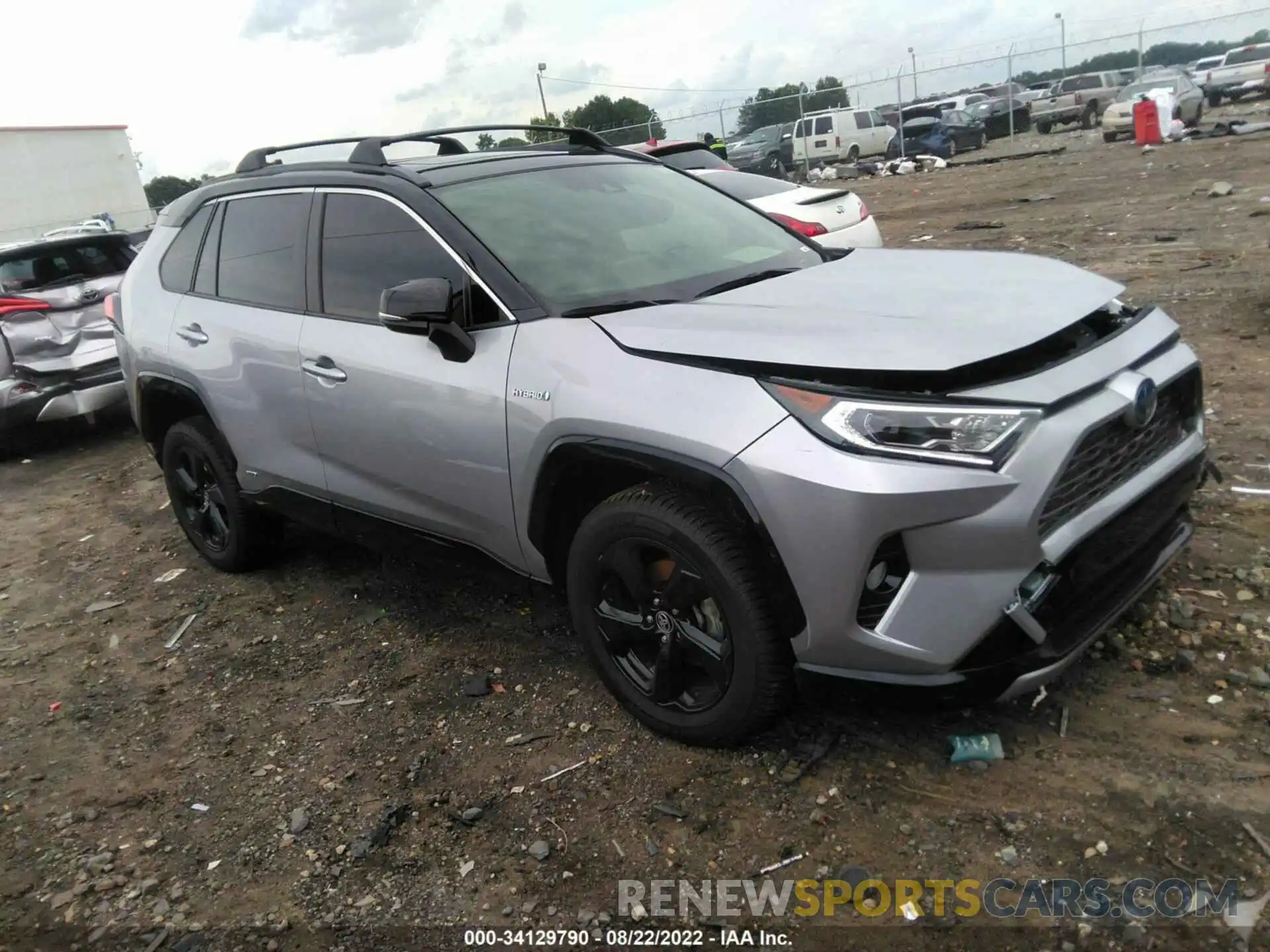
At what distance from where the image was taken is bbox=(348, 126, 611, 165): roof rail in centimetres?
380

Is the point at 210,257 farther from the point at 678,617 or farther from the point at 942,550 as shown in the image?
the point at 942,550

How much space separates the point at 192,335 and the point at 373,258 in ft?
4.33

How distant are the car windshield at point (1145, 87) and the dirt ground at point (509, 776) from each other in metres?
20.1

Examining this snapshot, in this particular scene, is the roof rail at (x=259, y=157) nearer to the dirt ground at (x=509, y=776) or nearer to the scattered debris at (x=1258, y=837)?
the dirt ground at (x=509, y=776)

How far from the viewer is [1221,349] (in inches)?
227

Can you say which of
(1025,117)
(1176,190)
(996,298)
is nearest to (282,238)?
(996,298)

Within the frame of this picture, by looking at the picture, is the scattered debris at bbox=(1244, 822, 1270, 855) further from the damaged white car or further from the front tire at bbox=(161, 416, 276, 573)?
the damaged white car

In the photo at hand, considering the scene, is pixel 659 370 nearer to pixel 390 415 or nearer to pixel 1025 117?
pixel 390 415

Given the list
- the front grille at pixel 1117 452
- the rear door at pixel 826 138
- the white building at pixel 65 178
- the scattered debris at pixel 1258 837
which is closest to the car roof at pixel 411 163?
the front grille at pixel 1117 452

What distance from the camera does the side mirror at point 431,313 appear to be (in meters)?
3.01

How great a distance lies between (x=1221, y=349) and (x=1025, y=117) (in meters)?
26.9

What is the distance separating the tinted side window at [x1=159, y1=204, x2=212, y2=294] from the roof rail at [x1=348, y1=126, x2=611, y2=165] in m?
1.19

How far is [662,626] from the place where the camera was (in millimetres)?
2832

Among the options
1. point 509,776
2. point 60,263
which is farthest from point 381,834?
point 60,263
